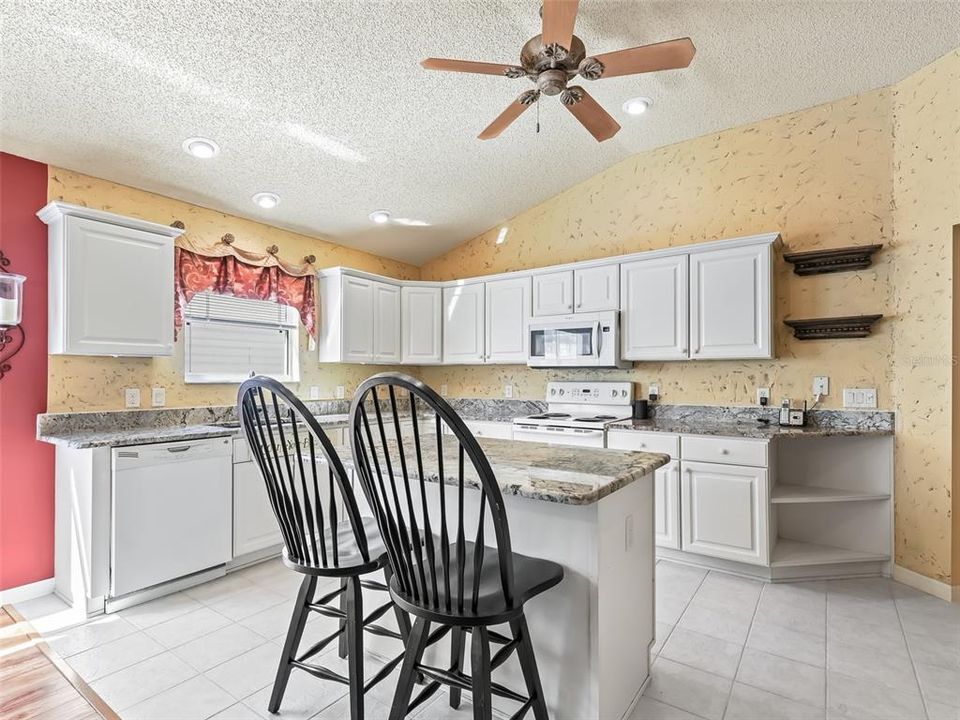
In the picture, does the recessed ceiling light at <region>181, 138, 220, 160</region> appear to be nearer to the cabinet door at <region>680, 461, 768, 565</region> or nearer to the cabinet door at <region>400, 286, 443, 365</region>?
the cabinet door at <region>400, 286, 443, 365</region>

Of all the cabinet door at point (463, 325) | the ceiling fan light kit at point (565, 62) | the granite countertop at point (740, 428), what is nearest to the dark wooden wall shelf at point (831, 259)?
the granite countertop at point (740, 428)

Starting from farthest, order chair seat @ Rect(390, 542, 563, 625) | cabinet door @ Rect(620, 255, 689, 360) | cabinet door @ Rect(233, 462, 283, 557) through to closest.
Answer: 1. cabinet door @ Rect(620, 255, 689, 360)
2. cabinet door @ Rect(233, 462, 283, 557)
3. chair seat @ Rect(390, 542, 563, 625)

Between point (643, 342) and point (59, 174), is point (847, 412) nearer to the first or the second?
point (643, 342)

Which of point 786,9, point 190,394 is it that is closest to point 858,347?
point 786,9

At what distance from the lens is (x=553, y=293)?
425cm

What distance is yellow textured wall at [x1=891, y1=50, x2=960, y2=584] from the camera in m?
2.83

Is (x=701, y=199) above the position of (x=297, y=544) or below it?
above

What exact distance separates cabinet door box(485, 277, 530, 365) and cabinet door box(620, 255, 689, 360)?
35.3 inches

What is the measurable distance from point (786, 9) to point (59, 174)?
414 centimetres

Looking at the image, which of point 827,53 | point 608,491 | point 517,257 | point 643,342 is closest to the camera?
point 608,491

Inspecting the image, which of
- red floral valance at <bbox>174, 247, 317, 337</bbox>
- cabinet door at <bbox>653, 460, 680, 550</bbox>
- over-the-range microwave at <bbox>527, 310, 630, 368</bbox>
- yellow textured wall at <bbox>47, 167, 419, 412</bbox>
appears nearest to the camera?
yellow textured wall at <bbox>47, 167, 419, 412</bbox>

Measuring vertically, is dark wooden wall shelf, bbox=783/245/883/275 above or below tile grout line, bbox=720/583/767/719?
above

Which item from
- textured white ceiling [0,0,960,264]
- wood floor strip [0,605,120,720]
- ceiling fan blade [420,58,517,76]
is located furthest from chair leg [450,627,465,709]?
textured white ceiling [0,0,960,264]

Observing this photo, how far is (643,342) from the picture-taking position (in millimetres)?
3777
